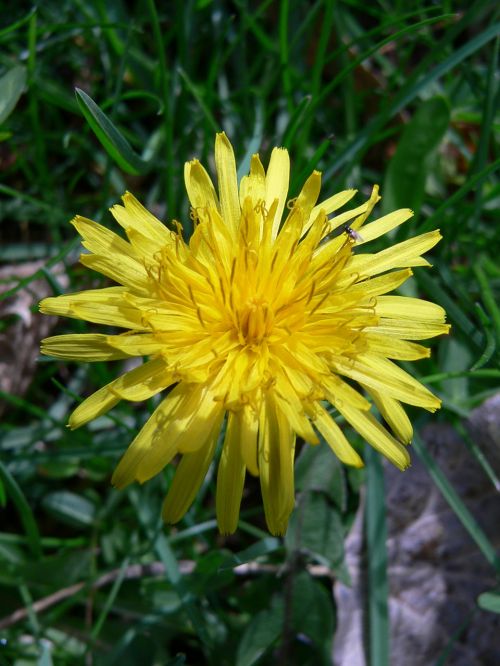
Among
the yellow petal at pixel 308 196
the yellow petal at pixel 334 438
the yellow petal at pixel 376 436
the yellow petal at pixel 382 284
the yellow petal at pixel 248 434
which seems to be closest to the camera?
the yellow petal at pixel 248 434

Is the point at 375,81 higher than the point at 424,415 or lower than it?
higher

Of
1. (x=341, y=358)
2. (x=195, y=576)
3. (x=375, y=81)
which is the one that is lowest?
(x=195, y=576)

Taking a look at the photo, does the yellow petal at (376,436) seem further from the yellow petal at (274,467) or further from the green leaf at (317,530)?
the green leaf at (317,530)

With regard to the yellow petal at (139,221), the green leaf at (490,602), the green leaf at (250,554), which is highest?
the yellow petal at (139,221)

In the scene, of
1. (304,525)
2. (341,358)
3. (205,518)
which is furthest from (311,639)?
(341,358)

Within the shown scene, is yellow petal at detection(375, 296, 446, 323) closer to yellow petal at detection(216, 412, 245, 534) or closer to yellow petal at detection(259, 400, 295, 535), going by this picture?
yellow petal at detection(259, 400, 295, 535)

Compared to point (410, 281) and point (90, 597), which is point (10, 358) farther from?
point (410, 281)

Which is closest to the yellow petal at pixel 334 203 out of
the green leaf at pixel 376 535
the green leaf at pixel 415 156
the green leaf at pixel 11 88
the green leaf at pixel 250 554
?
the green leaf at pixel 415 156

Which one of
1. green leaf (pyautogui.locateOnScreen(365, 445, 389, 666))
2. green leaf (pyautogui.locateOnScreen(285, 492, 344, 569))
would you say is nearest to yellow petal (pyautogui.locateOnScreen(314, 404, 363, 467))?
green leaf (pyautogui.locateOnScreen(285, 492, 344, 569))
